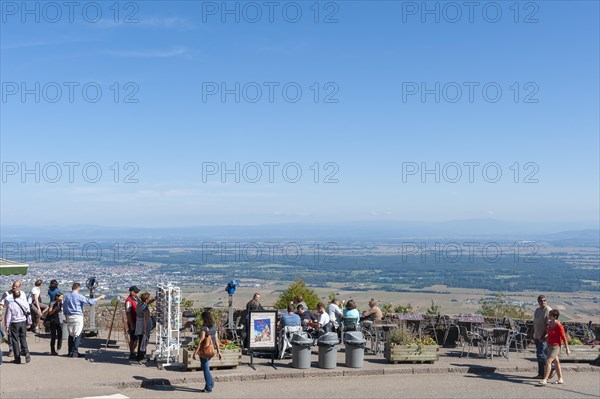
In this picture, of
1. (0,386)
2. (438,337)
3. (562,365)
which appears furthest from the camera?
(438,337)

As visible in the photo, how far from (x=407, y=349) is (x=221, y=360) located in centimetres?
404

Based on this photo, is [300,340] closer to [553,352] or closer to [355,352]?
[355,352]

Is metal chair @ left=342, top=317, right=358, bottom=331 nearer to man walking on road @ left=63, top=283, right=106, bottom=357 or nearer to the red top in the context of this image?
the red top

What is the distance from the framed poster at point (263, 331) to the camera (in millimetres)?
14516

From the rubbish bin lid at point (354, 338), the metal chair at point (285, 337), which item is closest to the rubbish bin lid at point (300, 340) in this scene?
the metal chair at point (285, 337)

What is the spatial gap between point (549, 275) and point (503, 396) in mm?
135475

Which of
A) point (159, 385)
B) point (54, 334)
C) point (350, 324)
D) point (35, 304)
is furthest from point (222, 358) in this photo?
point (35, 304)

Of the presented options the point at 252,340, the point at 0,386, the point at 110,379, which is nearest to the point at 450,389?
the point at 252,340

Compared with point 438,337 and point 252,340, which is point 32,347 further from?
point 438,337

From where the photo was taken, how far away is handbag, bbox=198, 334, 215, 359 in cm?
1192

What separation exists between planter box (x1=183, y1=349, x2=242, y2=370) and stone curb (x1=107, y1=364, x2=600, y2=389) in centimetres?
55

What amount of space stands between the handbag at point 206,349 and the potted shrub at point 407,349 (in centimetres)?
442

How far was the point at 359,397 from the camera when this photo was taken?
1185 cm

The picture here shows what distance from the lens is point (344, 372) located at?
1373cm
